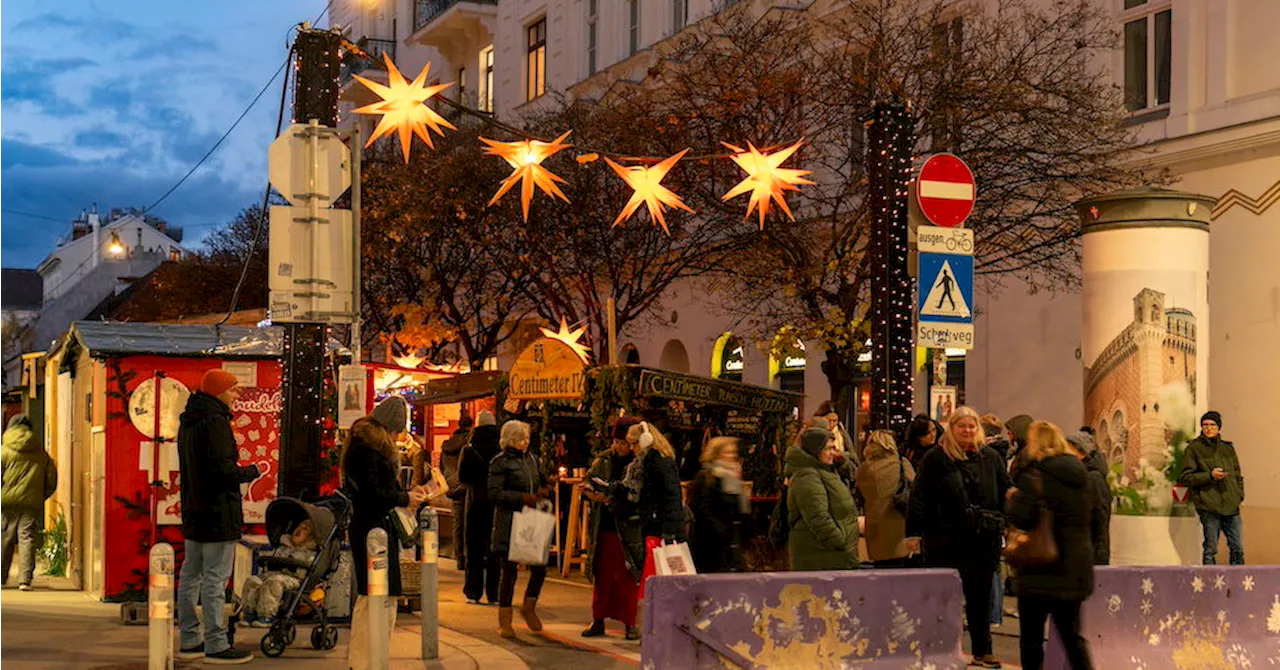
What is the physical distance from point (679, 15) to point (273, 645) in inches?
931

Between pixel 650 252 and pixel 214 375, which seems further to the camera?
pixel 650 252

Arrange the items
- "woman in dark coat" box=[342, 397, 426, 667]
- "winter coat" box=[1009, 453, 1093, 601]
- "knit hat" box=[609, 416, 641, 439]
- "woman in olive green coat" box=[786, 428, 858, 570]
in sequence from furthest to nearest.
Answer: "knit hat" box=[609, 416, 641, 439] → "woman in olive green coat" box=[786, 428, 858, 570] → "woman in dark coat" box=[342, 397, 426, 667] → "winter coat" box=[1009, 453, 1093, 601]

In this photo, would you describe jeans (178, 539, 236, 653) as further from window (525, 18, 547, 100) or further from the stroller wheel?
window (525, 18, 547, 100)

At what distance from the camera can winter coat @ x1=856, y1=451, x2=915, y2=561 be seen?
1172 cm

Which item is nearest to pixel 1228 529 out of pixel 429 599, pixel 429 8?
pixel 429 599

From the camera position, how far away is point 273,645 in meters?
10.8

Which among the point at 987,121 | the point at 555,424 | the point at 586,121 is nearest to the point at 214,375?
the point at 555,424

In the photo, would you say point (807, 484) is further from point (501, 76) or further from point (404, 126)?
point (501, 76)

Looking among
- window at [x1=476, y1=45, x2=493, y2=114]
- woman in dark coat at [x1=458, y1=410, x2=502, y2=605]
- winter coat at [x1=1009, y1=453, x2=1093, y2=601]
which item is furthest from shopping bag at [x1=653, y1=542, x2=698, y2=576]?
window at [x1=476, y1=45, x2=493, y2=114]

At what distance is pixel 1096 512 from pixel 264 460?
731cm

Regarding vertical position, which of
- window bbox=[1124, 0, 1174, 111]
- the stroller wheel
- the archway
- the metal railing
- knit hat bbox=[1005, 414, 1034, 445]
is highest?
the metal railing

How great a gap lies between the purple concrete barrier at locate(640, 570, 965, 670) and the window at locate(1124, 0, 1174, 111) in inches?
565

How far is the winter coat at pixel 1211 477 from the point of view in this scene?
16.2m

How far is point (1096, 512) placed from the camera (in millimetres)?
9188
